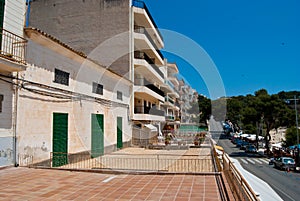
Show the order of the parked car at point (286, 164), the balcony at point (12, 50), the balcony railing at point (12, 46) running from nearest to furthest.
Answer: the balcony at point (12, 50) → the balcony railing at point (12, 46) → the parked car at point (286, 164)

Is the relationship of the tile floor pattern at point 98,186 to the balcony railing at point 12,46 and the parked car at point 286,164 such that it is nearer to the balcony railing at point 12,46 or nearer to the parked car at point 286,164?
the balcony railing at point 12,46

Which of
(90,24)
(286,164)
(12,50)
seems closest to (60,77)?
(12,50)

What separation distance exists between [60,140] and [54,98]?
213 centimetres

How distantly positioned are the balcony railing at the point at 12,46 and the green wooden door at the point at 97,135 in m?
7.03

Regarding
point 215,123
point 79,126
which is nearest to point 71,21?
point 79,126

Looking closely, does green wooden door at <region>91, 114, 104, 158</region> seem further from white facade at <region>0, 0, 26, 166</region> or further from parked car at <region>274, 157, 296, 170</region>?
parked car at <region>274, 157, 296, 170</region>

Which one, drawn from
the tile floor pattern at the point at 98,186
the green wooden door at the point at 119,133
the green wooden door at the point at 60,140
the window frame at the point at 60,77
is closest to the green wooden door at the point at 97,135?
the green wooden door at the point at 60,140

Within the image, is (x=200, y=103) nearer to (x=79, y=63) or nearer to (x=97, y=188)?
(x=79, y=63)

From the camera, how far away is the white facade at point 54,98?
9602mm

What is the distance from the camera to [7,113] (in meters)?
8.62

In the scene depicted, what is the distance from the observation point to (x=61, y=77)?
39.5ft

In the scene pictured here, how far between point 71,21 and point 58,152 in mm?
16990

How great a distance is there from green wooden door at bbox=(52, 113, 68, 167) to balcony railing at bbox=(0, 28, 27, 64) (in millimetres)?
3375

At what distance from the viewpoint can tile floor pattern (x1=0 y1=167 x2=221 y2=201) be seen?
6.02 metres
